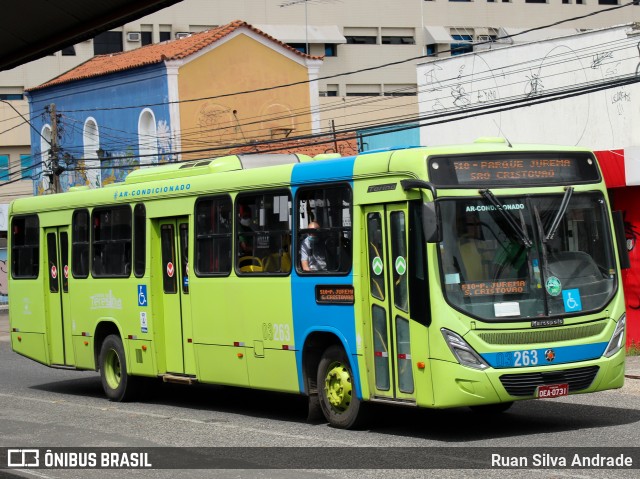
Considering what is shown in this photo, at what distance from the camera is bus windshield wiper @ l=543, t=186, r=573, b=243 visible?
12.0 meters

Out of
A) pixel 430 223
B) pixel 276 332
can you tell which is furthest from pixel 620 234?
pixel 276 332

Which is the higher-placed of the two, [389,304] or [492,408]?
[389,304]

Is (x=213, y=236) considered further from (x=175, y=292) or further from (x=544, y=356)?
(x=544, y=356)

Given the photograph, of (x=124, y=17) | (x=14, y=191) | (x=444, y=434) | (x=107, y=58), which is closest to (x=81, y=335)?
(x=444, y=434)

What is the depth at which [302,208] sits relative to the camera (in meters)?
13.5

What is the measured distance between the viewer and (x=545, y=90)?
2784 cm

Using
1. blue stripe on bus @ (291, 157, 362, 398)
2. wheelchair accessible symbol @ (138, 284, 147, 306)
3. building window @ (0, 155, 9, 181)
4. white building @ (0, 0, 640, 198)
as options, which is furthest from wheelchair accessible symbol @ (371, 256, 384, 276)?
building window @ (0, 155, 9, 181)

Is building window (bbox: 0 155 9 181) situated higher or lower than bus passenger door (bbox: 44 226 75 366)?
higher

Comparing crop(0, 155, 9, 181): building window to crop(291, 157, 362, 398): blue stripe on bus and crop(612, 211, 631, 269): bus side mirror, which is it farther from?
crop(612, 211, 631, 269): bus side mirror

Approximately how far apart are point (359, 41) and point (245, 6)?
24.1 feet

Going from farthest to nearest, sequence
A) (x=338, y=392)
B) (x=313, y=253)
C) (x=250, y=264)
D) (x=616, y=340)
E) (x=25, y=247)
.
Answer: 1. (x=25, y=247)
2. (x=250, y=264)
3. (x=313, y=253)
4. (x=338, y=392)
5. (x=616, y=340)

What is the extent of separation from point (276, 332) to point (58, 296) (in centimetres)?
588

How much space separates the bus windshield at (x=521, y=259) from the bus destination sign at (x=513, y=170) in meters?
0.20

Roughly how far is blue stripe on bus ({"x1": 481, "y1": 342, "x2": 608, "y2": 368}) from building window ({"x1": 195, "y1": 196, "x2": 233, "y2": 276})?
4.27 m
